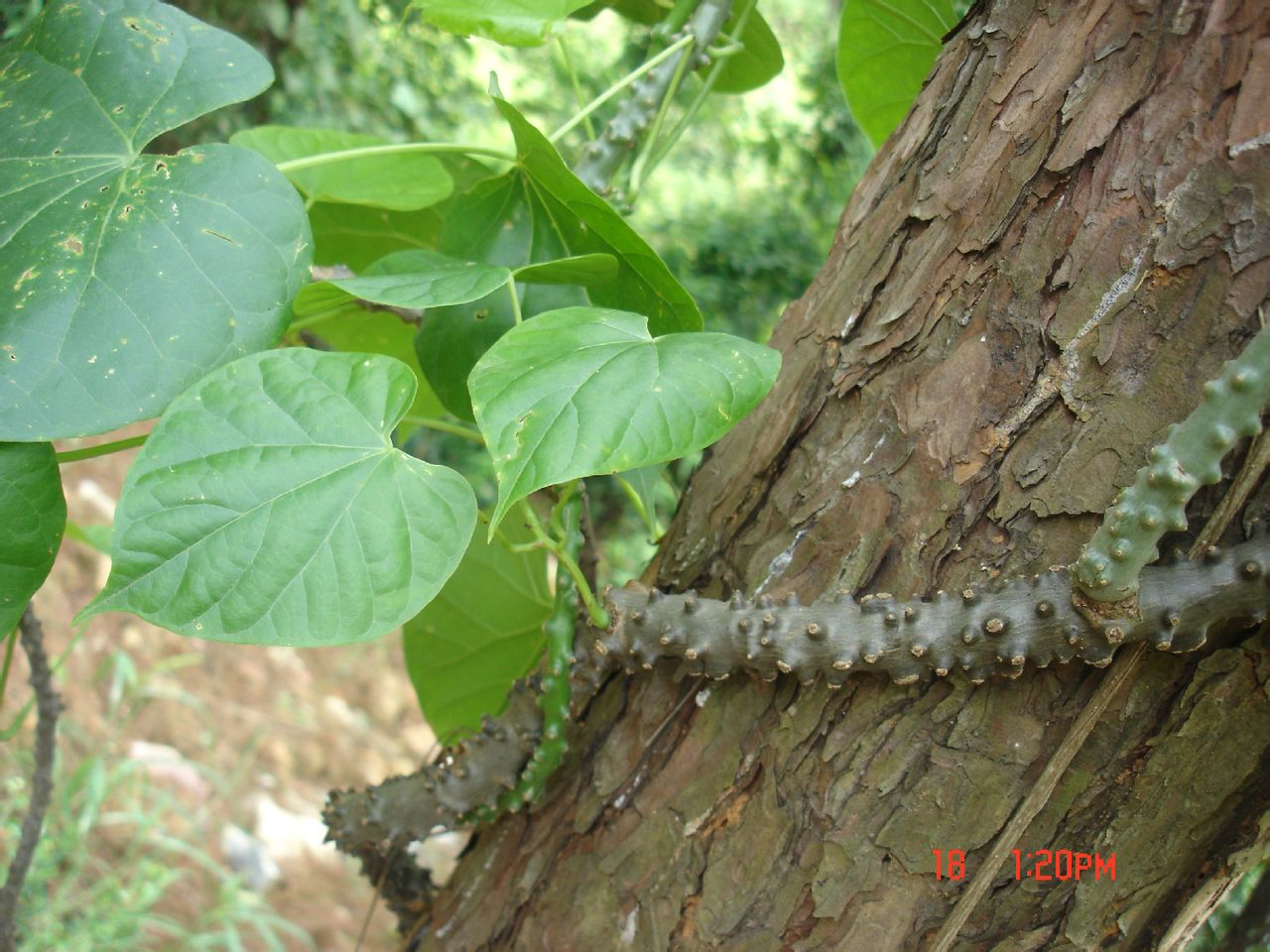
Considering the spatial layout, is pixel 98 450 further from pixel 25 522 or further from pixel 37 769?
pixel 37 769

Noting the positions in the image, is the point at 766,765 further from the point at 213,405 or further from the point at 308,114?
the point at 308,114

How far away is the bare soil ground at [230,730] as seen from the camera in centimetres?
195

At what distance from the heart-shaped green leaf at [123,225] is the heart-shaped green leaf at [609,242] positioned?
0.19m

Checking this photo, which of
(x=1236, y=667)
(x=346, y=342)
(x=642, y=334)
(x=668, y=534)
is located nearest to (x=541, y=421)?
(x=642, y=334)

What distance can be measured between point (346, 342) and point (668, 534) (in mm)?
444

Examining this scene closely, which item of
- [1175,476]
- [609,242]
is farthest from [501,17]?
[1175,476]

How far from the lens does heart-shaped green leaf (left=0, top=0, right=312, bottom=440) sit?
1.91ft

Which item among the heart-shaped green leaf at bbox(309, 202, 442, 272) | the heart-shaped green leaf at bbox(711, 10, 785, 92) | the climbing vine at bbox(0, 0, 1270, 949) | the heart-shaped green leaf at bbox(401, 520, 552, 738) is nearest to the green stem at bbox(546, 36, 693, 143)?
the climbing vine at bbox(0, 0, 1270, 949)

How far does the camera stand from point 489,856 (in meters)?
0.85

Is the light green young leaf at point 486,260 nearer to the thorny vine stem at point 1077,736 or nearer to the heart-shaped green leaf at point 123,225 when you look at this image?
the heart-shaped green leaf at point 123,225

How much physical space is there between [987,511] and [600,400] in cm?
26

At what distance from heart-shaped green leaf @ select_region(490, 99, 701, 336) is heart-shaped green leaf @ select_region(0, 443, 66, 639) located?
1.26 feet

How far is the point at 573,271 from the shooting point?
2.32 ft

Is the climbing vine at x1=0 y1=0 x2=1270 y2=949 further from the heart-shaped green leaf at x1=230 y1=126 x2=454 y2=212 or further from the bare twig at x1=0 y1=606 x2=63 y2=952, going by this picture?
the bare twig at x1=0 y1=606 x2=63 y2=952
